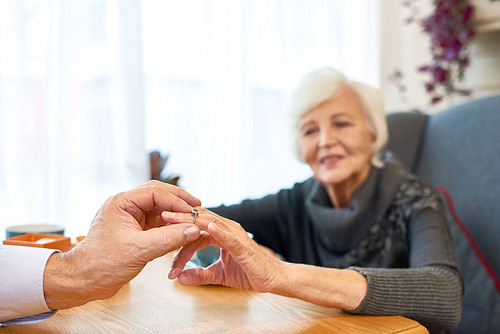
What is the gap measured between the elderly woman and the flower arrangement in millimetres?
1093

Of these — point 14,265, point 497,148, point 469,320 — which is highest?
point 497,148

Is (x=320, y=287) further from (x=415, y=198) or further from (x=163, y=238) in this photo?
(x=415, y=198)

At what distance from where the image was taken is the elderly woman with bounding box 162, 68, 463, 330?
28.4 inches

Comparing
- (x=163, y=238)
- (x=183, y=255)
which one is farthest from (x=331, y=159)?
(x=163, y=238)

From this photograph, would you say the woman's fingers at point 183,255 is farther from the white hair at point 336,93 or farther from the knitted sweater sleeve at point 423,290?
the white hair at point 336,93

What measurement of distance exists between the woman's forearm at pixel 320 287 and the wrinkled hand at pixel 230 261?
0.02 m

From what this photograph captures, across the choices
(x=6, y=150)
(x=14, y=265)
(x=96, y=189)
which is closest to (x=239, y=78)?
(x=96, y=189)

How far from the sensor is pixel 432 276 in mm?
841

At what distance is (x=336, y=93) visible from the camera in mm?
1350

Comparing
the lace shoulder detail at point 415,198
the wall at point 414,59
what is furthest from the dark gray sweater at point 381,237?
the wall at point 414,59

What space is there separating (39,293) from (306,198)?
102 cm

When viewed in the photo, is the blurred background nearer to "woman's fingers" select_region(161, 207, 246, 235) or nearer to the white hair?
the white hair

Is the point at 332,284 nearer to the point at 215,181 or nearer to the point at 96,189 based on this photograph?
the point at 96,189

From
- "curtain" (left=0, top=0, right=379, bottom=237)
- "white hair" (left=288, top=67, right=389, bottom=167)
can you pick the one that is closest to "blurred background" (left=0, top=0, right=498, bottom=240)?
"curtain" (left=0, top=0, right=379, bottom=237)
